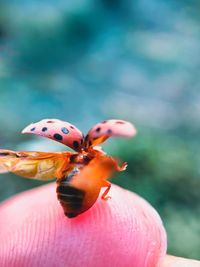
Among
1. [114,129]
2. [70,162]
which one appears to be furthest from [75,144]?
[114,129]

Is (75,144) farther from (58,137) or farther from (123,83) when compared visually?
(123,83)

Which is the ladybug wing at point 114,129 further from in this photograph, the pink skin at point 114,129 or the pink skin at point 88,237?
the pink skin at point 88,237

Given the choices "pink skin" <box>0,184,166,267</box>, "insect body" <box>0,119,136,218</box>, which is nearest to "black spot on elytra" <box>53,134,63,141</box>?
"insect body" <box>0,119,136,218</box>

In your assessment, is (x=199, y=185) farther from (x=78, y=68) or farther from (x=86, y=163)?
(x=78, y=68)

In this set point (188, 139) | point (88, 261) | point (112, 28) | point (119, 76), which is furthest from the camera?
point (112, 28)

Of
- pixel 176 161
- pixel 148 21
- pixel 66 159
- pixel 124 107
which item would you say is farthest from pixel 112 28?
pixel 66 159

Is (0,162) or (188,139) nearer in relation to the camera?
(0,162)

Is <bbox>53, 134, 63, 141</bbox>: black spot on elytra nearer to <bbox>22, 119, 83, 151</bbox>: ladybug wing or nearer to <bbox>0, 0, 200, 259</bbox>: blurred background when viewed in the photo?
<bbox>22, 119, 83, 151</bbox>: ladybug wing
